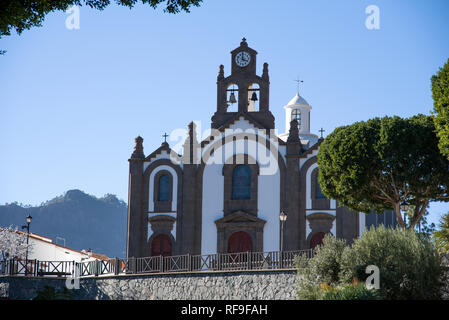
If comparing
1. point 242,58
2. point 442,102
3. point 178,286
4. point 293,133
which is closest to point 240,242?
point 293,133

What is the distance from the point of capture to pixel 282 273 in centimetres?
3234

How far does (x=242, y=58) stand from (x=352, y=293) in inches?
1067

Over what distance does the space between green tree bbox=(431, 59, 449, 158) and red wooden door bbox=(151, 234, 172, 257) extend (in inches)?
844

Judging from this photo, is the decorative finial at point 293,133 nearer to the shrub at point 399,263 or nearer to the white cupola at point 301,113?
the white cupola at point 301,113

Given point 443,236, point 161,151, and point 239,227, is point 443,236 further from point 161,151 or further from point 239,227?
point 161,151

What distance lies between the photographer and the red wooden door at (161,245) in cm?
4762

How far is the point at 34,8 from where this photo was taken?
22.0m

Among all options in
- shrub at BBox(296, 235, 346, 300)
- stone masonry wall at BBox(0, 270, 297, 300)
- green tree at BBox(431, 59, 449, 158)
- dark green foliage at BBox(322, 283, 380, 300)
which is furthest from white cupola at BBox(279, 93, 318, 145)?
dark green foliage at BBox(322, 283, 380, 300)

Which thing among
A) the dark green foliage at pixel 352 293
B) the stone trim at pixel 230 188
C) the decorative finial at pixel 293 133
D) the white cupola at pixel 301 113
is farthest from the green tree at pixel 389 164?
the white cupola at pixel 301 113

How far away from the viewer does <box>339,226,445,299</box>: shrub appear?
26781 mm

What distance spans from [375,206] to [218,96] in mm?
15417
